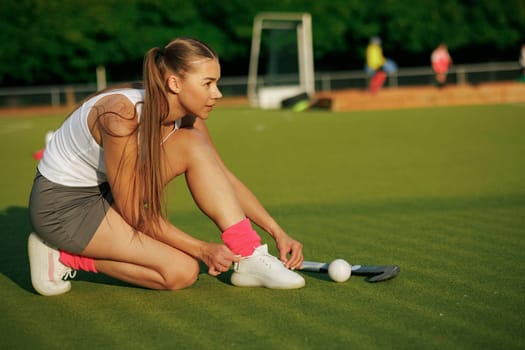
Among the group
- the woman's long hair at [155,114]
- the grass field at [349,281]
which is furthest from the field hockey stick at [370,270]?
the woman's long hair at [155,114]

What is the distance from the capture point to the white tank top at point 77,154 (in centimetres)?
402

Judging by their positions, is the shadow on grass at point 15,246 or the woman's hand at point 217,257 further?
the shadow on grass at point 15,246

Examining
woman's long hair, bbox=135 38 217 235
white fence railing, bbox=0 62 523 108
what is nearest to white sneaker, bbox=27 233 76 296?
woman's long hair, bbox=135 38 217 235

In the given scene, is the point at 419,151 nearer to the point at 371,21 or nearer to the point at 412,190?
the point at 412,190

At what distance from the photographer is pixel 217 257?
3.96 metres

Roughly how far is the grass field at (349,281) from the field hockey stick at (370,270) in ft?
0.17

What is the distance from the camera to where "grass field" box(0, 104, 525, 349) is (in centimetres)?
347

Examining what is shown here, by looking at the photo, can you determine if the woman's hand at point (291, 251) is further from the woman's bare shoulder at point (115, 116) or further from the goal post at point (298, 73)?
the goal post at point (298, 73)

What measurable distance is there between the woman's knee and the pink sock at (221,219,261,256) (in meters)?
0.28

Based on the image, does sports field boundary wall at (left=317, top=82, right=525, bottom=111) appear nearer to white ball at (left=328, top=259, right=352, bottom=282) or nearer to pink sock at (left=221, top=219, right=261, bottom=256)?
white ball at (left=328, top=259, right=352, bottom=282)

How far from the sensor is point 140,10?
37062mm

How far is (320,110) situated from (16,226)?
17351 mm

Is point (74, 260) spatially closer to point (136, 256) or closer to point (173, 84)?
point (136, 256)

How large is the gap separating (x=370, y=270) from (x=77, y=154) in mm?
1754
